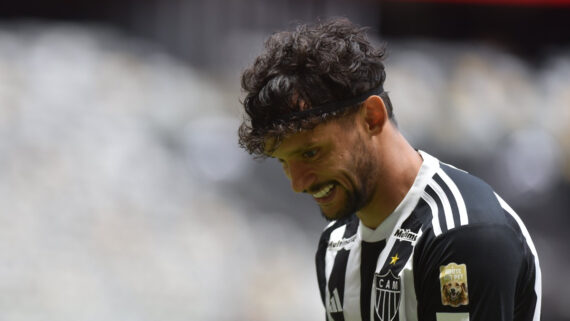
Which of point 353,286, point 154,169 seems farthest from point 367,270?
point 154,169

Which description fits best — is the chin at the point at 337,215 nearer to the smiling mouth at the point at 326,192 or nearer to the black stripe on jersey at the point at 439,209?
the smiling mouth at the point at 326,192

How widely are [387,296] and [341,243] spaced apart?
11.4 inches

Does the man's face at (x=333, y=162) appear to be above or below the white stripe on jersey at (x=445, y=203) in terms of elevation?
above

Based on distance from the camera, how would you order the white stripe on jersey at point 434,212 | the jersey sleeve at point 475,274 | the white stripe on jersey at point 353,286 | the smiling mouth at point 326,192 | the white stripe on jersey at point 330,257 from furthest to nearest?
the white stripe on jersey at point 330,257 < the white stripe on jersey at point 353,286 < the smiling mouth at point 326,192 < the white stripe on jersey at point 434,212 < the jersey sleeve at point 475,274

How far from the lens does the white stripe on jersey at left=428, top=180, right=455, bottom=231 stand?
4.46 feet

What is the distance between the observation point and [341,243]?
68.5 inches

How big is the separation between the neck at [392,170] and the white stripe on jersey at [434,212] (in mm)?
47

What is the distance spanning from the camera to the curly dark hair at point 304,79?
4.72 ft

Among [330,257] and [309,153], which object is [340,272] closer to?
[330,257]

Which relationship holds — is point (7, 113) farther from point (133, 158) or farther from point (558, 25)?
point (558, 25)

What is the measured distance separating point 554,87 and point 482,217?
9.55 feet

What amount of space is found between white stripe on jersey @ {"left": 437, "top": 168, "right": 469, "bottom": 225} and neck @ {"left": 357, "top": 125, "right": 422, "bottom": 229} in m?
0.05

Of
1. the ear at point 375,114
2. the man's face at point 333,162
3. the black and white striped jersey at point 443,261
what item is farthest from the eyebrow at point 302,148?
the black and white striped jersey at point 443,261

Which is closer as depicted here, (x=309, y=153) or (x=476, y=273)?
(x=476, y=273)
